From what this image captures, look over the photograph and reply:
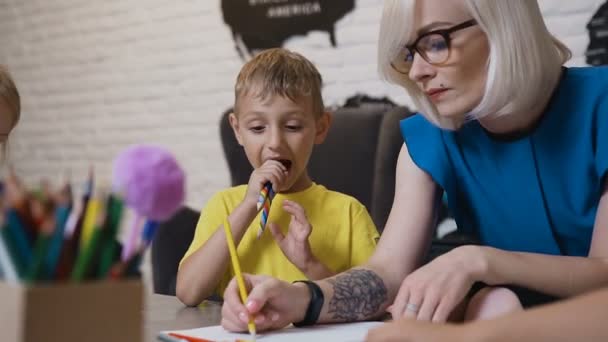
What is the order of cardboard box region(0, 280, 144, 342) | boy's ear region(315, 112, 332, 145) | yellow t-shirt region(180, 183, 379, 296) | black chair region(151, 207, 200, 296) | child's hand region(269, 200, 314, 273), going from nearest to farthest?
cardboard box region(0, 280, 144, 342) < child's hand region(269, 200, 314, 273) < yellow t-shirt region(180, 183, 379, 296) < boy's ear region(315, 112, 332, 145) < black chair region(151, 207, 200, 296)

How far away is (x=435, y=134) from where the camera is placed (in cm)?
137

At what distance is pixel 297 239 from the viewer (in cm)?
150

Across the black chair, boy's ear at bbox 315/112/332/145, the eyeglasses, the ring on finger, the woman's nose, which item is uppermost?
the eyeglasses

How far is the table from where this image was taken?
1029mm

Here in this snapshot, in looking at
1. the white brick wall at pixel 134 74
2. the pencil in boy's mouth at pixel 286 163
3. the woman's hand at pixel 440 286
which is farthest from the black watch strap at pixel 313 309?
the white brick wall at pixel 134 74

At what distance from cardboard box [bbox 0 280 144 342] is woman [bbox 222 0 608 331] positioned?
420 mm

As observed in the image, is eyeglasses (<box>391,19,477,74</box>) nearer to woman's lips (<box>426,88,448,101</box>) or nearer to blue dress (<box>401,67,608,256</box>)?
woman's lips (<box>426,88,448,101</box>)

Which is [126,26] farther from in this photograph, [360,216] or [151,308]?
[151,308]

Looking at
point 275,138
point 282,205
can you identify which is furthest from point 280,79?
point 282,205

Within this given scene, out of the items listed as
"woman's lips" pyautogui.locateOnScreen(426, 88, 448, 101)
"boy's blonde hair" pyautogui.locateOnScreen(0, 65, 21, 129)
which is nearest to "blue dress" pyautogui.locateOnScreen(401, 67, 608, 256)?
"woman's lips" pyautogui.locateOnScreen(426, 88, 448, 101)

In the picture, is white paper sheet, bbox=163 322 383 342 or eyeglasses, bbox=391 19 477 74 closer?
white paper sheet, bbox=163 322 383 342

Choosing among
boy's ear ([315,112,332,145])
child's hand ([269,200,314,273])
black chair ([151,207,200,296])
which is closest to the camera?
child's hand ([269,200,314,273])

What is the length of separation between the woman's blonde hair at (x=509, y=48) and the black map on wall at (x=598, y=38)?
108 cm

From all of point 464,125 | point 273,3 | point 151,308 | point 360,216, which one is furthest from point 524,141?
point 273,3
